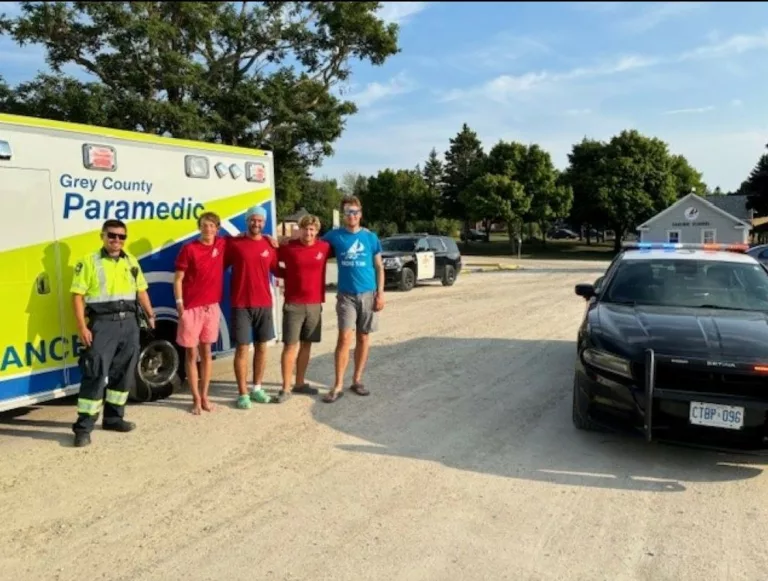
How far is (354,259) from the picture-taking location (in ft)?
20.2

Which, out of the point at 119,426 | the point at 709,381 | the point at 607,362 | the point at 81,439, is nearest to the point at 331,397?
the point at 119,426

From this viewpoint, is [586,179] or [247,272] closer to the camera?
[247,272]

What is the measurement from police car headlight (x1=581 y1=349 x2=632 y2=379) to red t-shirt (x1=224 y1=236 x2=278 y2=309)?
9.95 feet

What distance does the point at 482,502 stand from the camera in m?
4.00

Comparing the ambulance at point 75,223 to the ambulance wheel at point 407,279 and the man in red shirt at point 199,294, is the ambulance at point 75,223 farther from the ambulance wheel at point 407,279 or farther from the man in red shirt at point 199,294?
the ambulance wheel at point 407,279

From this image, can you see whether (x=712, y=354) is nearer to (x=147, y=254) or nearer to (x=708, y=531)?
(x=708, y=531)

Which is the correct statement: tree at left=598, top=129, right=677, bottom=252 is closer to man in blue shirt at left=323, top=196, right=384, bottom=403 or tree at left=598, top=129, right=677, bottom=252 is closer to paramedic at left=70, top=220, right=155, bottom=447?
man in blue shirt at left=323, top=196, right=384, bottom=403

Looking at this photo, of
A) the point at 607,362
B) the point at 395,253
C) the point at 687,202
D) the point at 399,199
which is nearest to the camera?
the point at 607,362

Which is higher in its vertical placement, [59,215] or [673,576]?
[59,215]

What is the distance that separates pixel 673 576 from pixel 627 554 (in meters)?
0.27

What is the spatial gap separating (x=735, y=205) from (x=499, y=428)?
63233mm

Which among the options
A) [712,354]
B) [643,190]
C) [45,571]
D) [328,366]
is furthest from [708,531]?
[643,190]

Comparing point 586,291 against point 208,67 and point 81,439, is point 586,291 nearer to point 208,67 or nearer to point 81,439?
point 81,439

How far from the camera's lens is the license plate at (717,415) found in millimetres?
4215
